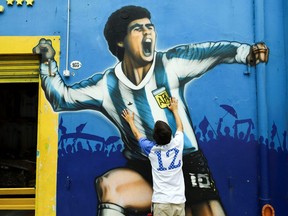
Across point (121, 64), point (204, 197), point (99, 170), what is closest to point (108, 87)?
point (121, 64)

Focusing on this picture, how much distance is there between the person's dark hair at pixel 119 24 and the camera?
14.3ft

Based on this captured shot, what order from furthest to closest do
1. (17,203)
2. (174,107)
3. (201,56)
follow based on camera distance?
(17,203)
(201,56)
(174,107)

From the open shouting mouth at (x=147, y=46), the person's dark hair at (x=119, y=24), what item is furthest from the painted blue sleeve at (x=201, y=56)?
the person's dark hair at (x=119, y=24)

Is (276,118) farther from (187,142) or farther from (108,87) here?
(108,87)

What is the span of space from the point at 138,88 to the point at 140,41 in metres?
0.64

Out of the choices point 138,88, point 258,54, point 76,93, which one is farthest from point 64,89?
point 258,54

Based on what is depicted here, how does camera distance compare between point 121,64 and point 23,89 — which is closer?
point 121,64

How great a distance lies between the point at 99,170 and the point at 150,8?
229 cm

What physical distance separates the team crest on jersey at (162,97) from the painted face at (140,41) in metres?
0.43

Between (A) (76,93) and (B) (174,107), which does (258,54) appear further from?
(A) (76,93)

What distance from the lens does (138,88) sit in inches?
170

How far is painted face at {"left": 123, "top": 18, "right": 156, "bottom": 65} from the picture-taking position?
4359 millimetres

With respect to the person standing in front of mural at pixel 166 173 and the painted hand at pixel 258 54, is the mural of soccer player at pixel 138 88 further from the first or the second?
the person standing in front of mural at pixel 166 173

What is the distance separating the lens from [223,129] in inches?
166
